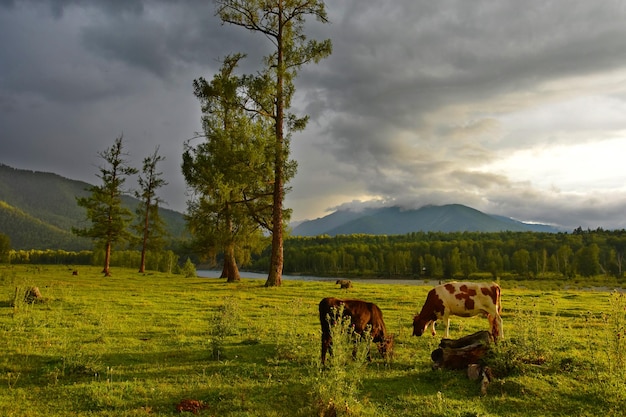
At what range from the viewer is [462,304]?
12445mm

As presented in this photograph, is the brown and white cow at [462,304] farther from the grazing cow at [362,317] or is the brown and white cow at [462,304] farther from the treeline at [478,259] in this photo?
the treeline at [478,259]

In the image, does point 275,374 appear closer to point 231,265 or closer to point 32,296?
point 32,296

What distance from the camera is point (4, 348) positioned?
10.6 metres

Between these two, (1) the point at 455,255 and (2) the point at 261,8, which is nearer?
(2) the point at 261,8

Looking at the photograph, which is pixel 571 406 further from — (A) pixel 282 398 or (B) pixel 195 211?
(B) pixel 195 211

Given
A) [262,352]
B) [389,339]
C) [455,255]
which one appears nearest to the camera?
[389,339]

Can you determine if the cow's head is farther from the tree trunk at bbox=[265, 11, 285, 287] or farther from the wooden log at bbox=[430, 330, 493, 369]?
the tree trunk at bbox=[265, 11, 285, 287]

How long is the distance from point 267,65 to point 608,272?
344ft

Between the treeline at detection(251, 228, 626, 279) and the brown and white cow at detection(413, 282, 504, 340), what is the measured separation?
80.9m

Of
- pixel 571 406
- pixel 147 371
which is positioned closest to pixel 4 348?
pixel 147 371

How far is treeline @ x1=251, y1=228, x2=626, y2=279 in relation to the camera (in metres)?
98.6

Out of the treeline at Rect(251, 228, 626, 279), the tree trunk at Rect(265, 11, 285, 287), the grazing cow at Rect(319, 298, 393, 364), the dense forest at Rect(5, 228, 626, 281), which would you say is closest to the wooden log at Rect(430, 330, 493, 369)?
the grazing cow at Rect(319, 298, 393, 364)

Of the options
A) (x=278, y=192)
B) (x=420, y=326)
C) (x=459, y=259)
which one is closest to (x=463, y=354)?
(x=420, y=326)

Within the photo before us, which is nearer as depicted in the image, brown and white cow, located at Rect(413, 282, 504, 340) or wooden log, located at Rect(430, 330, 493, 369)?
wooden log, located at Rect(430, 330, 493, 369)
